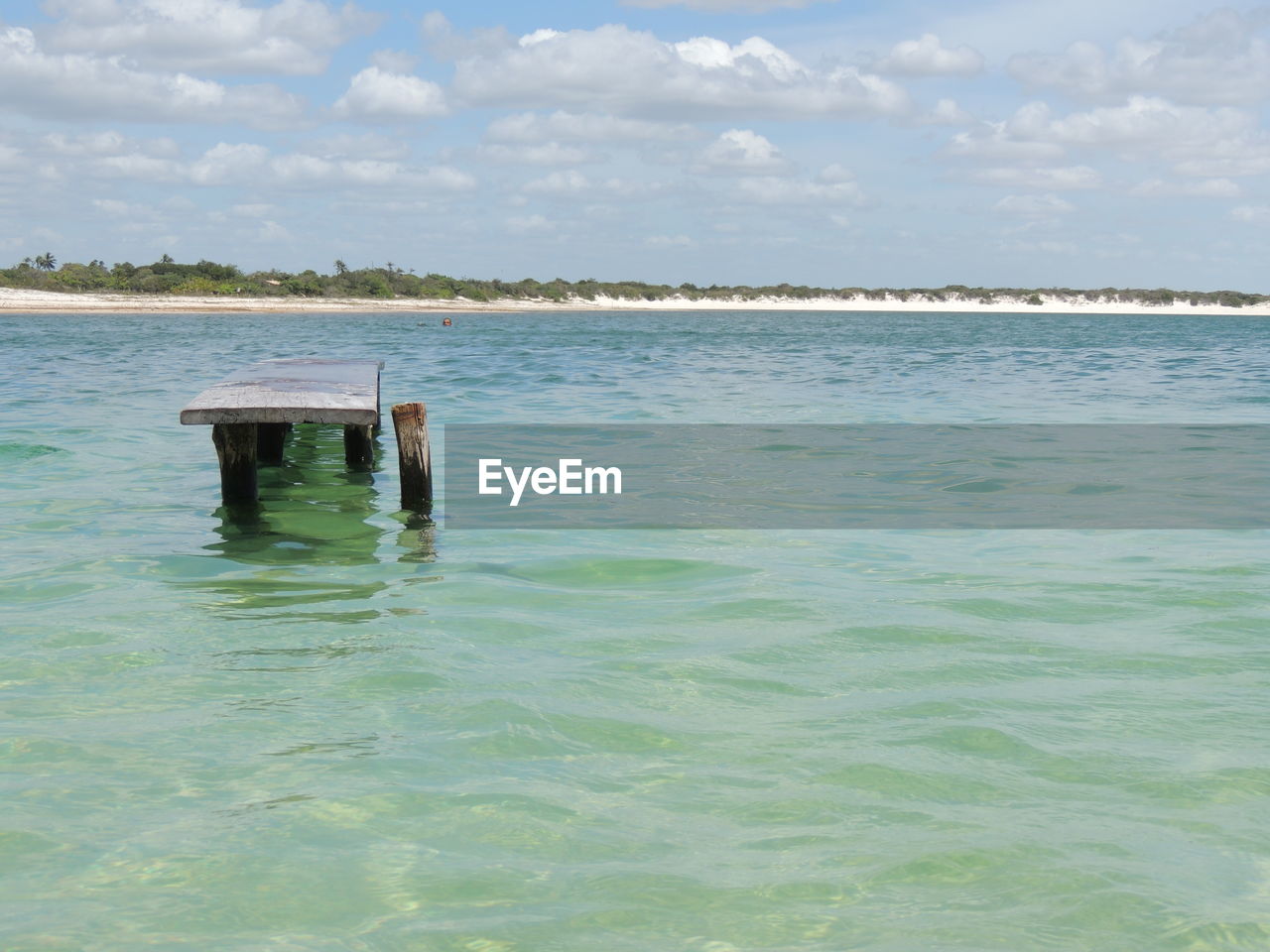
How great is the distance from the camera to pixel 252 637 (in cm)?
515

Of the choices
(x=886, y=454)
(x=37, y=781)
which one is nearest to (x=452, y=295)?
(x=886, y=454)

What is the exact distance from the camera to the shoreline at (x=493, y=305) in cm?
7494

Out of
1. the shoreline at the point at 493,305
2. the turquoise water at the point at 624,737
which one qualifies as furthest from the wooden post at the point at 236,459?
the shoreline at the point at 493,305

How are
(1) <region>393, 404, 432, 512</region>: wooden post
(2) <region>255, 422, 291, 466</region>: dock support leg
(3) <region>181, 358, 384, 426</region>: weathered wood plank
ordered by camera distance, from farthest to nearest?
1. (2) <region>255, 422, 291, 466</region>: dock support leg
2. (1) <region>393, 404, 432, 512</region>: wooden post
3. (3) <region>181, 358, 384, 426</region>: weathered wood plank

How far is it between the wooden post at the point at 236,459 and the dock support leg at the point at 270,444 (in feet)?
8.22

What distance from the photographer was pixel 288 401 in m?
Answer: 7.36

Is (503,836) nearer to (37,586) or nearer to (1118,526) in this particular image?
(37,586)

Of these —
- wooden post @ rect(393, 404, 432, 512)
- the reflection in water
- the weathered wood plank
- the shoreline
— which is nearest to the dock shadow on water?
the reflection in water

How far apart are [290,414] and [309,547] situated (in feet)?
2.80

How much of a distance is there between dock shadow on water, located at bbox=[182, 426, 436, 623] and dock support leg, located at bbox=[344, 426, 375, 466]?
70 mm

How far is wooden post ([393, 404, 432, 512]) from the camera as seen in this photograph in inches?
309

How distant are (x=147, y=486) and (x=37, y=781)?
632 cm

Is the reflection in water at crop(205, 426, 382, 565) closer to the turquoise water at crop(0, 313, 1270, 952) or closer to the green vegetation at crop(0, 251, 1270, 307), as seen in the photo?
the turquoise water at crop(0, 313, 1270, 952)

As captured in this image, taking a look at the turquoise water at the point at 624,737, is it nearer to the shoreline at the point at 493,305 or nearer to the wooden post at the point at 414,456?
the wooden post at the point at 414,456
